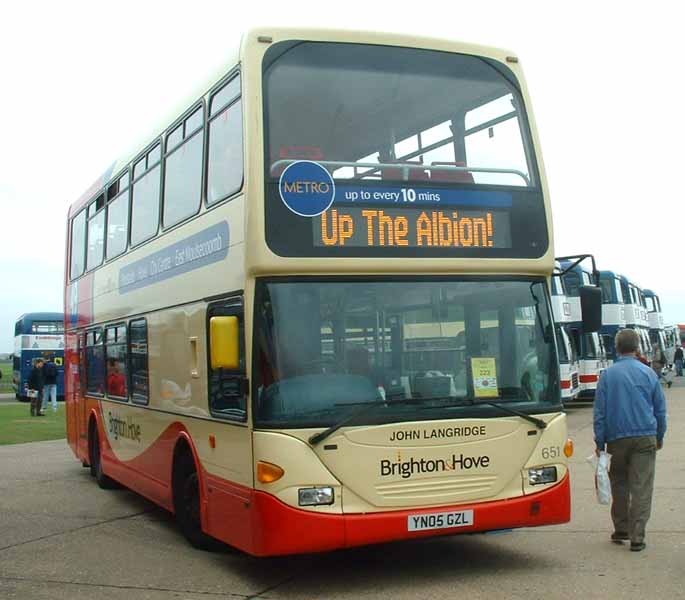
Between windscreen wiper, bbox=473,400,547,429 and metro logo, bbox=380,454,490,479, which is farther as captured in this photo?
windscreen wiper, bbox=473,400,547,429

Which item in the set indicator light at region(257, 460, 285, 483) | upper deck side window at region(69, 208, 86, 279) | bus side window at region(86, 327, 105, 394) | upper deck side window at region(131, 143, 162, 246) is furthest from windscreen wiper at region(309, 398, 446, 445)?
upper deck side window at region(69, 208, 86, 279)

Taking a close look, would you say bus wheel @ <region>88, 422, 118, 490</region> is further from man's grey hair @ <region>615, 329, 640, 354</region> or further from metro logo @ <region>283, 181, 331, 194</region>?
man's grey hair @ <region>615, 329, 640, 354</region>

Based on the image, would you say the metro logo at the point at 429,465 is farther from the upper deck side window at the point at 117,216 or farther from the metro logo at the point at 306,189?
the upper deck side window at the point at 117,216

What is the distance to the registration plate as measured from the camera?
7.73 meters

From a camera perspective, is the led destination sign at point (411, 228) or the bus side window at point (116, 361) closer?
the led destination sign at point (411, 228)

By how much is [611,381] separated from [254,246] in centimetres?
324

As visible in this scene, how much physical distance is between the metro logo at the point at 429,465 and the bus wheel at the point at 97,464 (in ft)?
24.8

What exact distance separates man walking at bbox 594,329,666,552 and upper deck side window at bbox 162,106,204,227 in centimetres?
379

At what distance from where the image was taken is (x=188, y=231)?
31.6ft

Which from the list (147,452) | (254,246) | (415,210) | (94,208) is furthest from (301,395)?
(94,208)

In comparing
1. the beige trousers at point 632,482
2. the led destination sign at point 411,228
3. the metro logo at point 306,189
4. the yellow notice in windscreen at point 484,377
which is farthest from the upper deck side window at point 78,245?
the beige trousers at point 632,482

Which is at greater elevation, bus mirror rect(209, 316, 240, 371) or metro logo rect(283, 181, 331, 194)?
metro logo rect(283, 181, 331, 194)

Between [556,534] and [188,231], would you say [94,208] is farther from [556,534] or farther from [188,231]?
[556,534]

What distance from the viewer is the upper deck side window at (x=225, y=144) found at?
8.32 meters
